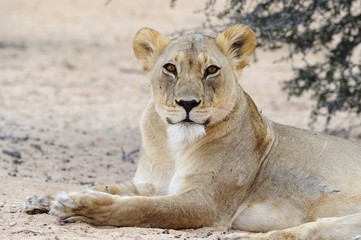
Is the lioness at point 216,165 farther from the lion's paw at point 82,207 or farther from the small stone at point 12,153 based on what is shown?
the small stone at point 12,153

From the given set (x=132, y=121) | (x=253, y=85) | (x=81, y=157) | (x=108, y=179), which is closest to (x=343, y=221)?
(x=108, y=179)

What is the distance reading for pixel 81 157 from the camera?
8.57 m

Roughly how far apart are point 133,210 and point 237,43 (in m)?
1.35

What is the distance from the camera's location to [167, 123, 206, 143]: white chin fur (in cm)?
537

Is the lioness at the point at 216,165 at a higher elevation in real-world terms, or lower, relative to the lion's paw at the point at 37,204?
higher

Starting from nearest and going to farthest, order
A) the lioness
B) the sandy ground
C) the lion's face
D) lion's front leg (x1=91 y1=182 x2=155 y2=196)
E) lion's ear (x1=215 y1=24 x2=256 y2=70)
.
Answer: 1. the lioness
2. the lion's face
3. lion's front leg (x1=91 y1=182 x2=155 y2=196)
4. lion's ear (x1=215 y1=24 x2=256 y2=70)
5. the sandy ground

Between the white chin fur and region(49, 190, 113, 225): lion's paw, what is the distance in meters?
0.58

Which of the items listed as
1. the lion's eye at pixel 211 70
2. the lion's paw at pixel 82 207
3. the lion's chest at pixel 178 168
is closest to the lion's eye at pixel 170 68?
the lion's eye at pixel 211 70

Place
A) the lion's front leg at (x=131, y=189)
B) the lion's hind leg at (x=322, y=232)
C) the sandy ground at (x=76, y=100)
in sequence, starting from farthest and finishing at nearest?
the sandy ground at (x=76, y=100), the lion's front leg at (x=131, y=189), the lion's hind leg at (x=322, y=232)

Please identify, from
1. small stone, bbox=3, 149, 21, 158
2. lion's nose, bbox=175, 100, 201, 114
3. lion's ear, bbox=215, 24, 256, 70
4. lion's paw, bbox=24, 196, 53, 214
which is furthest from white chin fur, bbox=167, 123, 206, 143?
small stone, bbox=3, 149, 21, 158

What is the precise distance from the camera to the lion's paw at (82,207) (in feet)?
16.6

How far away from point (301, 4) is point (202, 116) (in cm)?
296

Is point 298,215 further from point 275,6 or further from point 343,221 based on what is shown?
point 275,6

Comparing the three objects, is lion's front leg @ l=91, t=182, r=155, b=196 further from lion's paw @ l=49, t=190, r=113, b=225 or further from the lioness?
lion's paw @ l=49, t=190, r=113, b=225
